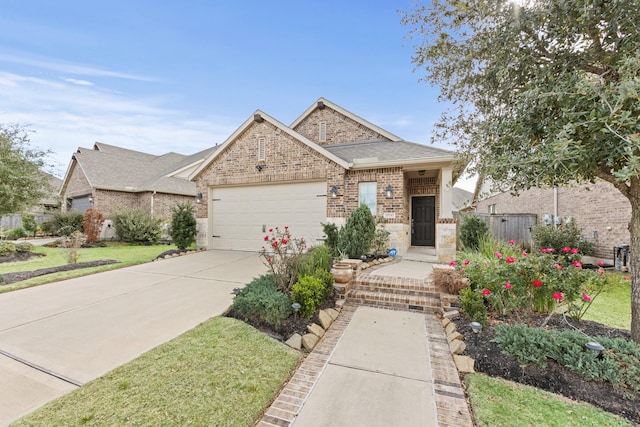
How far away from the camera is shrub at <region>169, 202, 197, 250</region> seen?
10258 millimetres

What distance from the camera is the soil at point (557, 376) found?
7.89 feet

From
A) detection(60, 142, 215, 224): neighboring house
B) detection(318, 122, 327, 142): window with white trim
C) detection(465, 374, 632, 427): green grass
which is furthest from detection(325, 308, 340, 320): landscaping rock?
detection(60, 142, 215, 224): neighboring house

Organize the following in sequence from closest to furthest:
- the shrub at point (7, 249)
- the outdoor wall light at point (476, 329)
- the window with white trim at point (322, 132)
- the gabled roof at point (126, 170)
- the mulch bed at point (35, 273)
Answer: the outdoor wall light at point (476, 329), the mulch bed at point (35, 273), the shrub at point (7, 249), the window with white trim at point (322, 132), the gabled roof at point (126, 170)

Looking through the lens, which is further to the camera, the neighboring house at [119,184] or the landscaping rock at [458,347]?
the neighboring house at [119,184]

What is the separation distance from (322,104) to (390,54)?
578 cm

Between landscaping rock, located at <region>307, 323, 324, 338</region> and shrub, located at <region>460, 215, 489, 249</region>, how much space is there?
21.8ft

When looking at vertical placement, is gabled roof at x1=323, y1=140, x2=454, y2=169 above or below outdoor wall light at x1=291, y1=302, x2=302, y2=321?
above

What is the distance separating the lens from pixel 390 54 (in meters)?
7.95

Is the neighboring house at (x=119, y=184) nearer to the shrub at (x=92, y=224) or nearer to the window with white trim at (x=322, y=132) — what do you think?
the shrub at (x=92, y=224)

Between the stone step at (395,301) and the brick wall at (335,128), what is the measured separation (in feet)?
29.5

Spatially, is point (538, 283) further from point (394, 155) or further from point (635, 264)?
point (394, 155)

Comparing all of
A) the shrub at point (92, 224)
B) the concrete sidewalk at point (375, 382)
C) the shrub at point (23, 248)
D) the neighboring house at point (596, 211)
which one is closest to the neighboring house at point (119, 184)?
the shrub at point (92, 224)

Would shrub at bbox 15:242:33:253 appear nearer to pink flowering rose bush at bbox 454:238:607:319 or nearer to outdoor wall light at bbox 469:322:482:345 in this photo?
outdoor wall light at bbox 469:322:482:345

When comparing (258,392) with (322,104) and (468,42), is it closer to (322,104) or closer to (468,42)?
(468,42)
